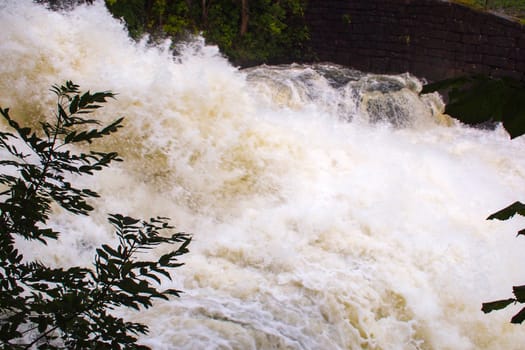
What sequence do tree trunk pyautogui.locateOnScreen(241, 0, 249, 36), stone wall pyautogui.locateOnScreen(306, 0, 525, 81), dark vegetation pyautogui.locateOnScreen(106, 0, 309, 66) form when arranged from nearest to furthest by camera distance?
stone wall pyautogui.locateOnScreen(306, 0, 525, 81)
dark vegetation pyautogui.locateOnScreen(106, 0, 309, 66)
tree trunk pyautogui.locateOnScreen(241, 0, 249, 36)

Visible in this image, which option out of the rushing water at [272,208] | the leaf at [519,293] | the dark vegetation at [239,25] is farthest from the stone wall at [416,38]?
the leaf at [519,293]

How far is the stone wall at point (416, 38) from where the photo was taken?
6957 millimetres

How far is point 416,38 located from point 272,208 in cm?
466

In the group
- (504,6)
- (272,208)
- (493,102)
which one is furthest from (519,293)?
(504,6)

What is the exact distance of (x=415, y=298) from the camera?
339 centimetres

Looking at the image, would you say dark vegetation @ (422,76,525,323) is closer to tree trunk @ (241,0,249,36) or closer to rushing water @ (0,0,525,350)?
rushing water @ (0,0,525,350)

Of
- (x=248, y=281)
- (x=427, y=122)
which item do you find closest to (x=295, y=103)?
(x=427, y=122)

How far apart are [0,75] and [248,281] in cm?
245

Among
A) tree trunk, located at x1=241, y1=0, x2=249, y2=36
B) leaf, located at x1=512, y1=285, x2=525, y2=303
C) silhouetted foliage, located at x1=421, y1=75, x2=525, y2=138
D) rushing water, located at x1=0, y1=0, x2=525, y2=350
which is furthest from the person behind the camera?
tree trunk, located at x1=241, y1=0, x2=249, y2=36

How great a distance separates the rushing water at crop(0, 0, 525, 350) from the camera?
3.07 meters

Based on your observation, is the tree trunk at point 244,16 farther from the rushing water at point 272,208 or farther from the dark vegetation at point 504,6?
the dark vegetation at point 504,6

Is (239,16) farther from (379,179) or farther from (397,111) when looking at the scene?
(379,179)

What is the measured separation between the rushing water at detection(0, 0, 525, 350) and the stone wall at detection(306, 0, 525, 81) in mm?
1825

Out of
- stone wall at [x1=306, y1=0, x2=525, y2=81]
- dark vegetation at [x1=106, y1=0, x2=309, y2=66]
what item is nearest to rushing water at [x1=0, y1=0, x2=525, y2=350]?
stone wall at [x1=306, y1=0, x2=525, y2=81]
